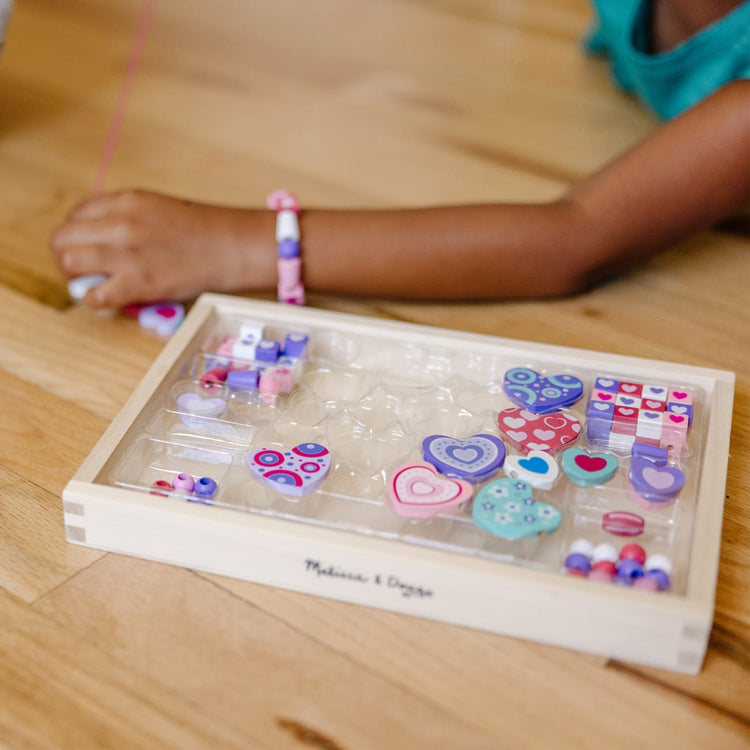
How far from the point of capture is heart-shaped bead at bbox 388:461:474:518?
626mm

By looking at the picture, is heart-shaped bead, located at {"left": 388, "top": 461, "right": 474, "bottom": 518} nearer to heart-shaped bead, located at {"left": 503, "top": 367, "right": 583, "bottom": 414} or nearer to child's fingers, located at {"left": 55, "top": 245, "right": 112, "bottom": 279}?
heart-shaped bead, located at {"left": 503, "top": 367, "right": 583, "bottom": 414}

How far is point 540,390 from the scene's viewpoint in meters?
0.74

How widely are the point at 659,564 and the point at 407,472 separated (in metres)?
0.17

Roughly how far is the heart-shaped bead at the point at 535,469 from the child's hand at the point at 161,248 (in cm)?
33

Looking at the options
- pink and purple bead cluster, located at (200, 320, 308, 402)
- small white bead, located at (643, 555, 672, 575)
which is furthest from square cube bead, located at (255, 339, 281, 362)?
small white bead, located at (643, 555, 672, 575)

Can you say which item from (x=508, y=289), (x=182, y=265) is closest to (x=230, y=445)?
(x=182, y=265)

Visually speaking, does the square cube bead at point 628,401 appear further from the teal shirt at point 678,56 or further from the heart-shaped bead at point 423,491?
the teal shirt at point 678,56

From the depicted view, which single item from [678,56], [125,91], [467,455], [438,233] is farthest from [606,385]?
[125,91]

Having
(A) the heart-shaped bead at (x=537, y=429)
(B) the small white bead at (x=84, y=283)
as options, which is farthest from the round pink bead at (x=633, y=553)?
(B) the small white bead at (x=84, y=283)

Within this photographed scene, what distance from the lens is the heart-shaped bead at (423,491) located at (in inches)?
24.7

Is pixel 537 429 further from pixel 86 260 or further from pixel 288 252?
pixel 86 260

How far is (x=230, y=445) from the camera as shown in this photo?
70 centimetres

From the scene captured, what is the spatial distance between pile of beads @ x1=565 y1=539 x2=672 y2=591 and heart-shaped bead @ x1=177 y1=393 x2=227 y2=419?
28 cm

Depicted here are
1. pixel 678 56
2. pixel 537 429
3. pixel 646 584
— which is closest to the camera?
pixel 646 584
